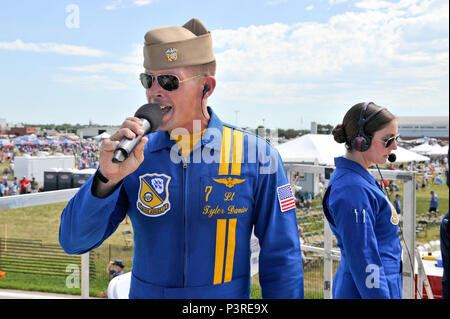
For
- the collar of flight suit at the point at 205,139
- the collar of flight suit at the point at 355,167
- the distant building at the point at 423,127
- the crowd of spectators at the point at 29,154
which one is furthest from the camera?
the distant building at the point at 423,127

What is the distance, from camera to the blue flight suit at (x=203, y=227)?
1562 mm

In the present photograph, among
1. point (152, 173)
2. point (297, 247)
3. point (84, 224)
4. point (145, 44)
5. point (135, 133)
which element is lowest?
point (297, 247)

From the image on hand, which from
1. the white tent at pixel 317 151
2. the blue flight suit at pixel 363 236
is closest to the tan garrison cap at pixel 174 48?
the blue flight suit at pixel 363 236

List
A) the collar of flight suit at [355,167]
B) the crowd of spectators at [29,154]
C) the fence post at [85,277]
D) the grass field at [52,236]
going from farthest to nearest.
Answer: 1. the crowd of spectators at [29,154]
2. the grass field at [52,236]
3. the fence post at [85,277]
4. the collar of flight suit at [355,167]

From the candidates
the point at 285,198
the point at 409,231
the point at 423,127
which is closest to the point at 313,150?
the point at 409,231

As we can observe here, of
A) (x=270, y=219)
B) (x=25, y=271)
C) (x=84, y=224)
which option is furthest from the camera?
(x=25, y=271)

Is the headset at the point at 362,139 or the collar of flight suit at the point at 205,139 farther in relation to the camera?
the headset at the point at 362,139

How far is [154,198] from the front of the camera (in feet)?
5.13

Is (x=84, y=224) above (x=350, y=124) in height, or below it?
below

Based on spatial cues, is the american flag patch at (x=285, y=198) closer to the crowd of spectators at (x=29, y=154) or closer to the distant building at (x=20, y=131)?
the crowd of spectators at (x=29, y=154)

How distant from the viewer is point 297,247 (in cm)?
159

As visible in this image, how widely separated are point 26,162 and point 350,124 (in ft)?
95.5
